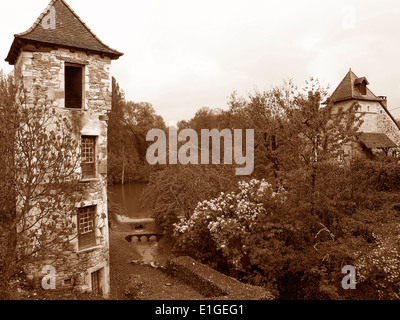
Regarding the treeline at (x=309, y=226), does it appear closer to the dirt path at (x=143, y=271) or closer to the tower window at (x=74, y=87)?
the dirt path at (x=143, y=271)

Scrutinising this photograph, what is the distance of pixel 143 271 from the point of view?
55.0 feet

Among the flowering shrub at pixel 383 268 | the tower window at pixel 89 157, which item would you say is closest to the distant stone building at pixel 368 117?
the flowering shrub at pixel 383 268

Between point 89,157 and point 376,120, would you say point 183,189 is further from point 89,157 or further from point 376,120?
point 376,120

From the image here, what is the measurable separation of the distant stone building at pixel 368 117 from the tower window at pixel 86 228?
70.2ft

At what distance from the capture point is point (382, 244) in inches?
414

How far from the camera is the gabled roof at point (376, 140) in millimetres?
25344

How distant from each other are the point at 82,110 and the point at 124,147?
29.9 meters

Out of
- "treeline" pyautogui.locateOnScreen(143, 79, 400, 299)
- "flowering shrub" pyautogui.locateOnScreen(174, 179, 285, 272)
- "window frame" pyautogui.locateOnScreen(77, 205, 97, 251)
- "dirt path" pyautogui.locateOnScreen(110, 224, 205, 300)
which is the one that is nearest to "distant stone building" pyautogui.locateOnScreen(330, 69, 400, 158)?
"treeline" pyautogui.locateOnScreen(143, 79, 400, 299)

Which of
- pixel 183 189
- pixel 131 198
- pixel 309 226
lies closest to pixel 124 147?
pixel 131 198
